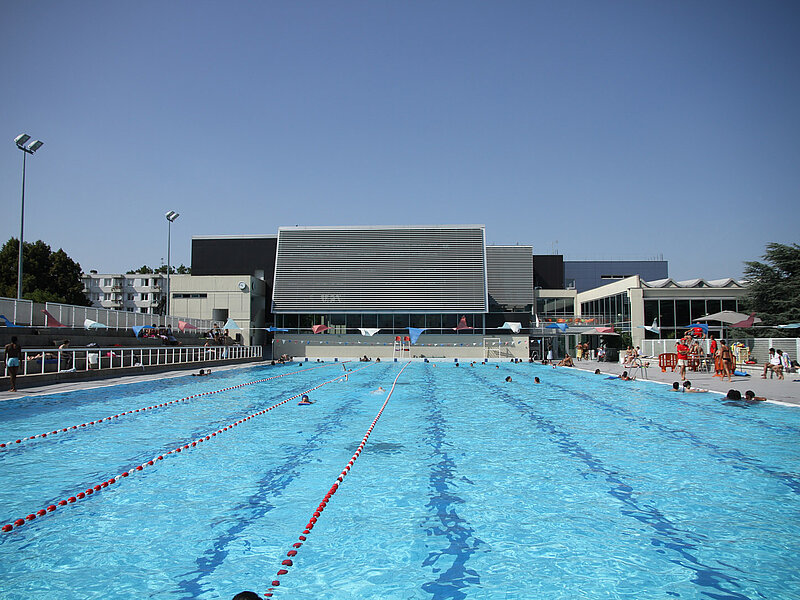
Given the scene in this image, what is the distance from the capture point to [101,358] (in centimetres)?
1842

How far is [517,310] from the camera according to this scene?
43.1m

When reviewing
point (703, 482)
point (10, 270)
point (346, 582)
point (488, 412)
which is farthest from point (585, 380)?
point (10, 270)

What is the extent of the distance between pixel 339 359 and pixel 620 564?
34.8 metres

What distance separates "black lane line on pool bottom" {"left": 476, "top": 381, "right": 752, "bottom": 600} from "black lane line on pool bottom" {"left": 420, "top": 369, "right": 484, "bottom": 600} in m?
1.75

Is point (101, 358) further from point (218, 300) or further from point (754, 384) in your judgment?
point (218, 300)

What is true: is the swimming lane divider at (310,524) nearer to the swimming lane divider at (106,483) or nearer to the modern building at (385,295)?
the swimming lane divider at (106,483)

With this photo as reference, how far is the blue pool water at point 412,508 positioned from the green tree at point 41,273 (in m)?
44.3

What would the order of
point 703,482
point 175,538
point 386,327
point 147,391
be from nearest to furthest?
point 175,538, point 703,482, point 147,391, point 386,327

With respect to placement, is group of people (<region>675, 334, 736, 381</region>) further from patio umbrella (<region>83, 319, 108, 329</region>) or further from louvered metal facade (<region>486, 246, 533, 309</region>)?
patio umbrella (<region>83, 319, 108, 329</region>)

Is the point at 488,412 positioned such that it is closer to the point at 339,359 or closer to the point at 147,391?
the point at 147,391

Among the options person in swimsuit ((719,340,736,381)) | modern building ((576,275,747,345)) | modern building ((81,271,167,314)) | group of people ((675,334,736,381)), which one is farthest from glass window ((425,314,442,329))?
modern building ((81,271,167,314))

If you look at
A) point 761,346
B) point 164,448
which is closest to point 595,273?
point 761,346

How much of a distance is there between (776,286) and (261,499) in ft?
98.9

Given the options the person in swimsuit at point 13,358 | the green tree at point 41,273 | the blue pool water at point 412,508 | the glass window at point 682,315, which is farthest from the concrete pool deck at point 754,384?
the green tree at point 41,273
